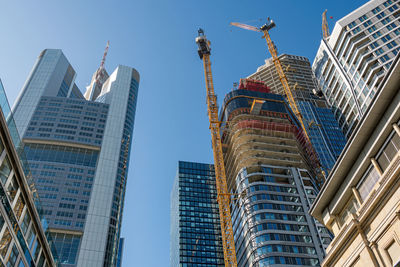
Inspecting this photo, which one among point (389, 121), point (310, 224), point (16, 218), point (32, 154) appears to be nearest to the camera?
point (389, 121)

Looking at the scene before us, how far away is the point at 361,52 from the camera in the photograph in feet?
406

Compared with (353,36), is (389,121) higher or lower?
lower

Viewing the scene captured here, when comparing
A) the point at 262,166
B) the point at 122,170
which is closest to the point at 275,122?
the point at 262,166

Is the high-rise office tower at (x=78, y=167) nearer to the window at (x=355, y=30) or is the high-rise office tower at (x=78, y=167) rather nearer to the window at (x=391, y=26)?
the window at (x=355, y=30)

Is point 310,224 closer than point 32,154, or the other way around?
point 310,224

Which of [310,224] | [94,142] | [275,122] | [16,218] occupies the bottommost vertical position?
[16,218]

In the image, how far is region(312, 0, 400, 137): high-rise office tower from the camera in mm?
119562

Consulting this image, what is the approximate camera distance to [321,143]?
17062cm

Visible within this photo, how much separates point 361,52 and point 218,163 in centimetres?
6052

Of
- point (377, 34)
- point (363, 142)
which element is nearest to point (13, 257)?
point (363, 142)

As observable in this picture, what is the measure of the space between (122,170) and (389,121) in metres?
157

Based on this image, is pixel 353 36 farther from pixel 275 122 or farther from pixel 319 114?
pixel 319 114

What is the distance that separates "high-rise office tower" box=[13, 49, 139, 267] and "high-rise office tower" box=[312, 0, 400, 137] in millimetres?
100967

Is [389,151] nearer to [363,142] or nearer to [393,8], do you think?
[363,142]
